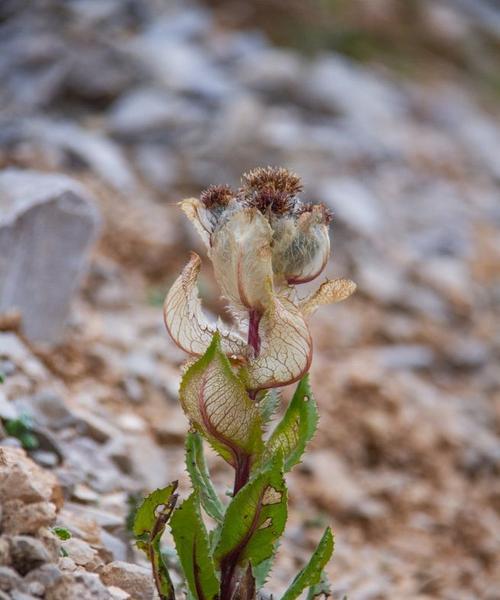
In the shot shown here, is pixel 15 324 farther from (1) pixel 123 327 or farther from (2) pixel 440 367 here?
(2) pixel 440 367

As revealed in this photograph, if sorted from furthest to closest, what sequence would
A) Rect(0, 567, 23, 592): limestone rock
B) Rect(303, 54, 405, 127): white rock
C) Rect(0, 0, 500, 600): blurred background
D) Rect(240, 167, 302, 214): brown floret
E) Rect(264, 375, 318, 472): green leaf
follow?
Rect(303, 54, 405, 127): white rock, Rect(0, 0, 500, 600): blurred background, Rect(264, 375, 318, 472): green leaf, Rect(240, 167, 302, 214): brown floret, Rect(0, 567, 23, 592): limestone rock

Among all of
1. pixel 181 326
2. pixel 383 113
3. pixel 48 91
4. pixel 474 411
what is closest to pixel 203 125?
pixel 48 91

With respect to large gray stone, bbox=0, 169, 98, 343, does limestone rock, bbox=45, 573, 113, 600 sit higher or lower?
lower

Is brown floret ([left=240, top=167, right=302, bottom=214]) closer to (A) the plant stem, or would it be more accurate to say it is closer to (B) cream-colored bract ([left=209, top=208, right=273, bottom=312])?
(B) cream-colored bract ([left=209, top=208, right=273, bottom=312])

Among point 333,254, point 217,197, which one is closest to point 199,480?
point 217,197

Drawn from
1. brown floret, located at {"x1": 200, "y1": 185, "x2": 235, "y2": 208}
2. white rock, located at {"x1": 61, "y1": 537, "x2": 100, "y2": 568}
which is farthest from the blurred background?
brown floret, located at {"x1": 200, "y1": 185, "x2": 235, "y2": 208}

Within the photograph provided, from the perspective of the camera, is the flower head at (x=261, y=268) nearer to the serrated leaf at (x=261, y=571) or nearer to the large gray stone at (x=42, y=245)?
the serrated leaf at (x=261, y=571)
